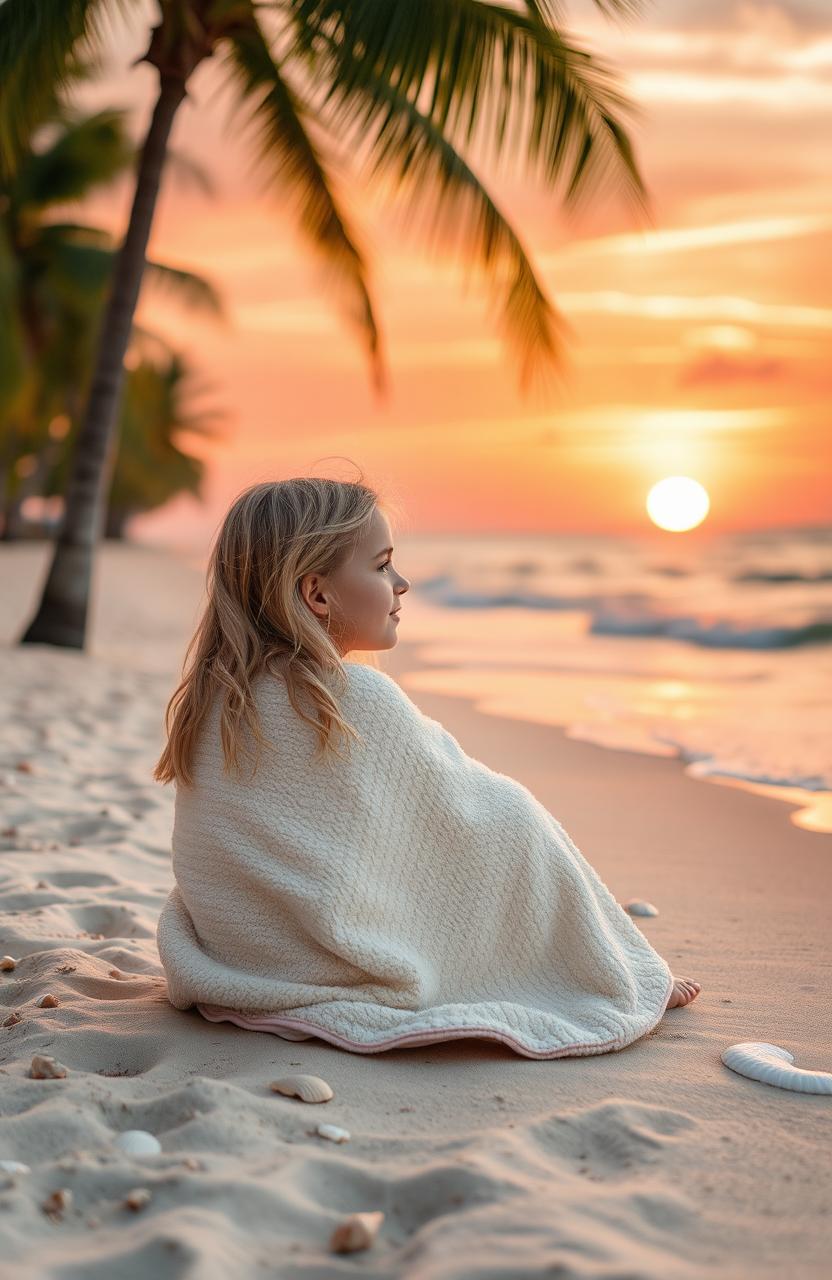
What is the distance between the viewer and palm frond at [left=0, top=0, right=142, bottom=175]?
709cm

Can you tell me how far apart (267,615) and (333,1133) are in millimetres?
1075

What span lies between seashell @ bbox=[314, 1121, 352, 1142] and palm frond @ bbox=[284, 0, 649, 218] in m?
5.48

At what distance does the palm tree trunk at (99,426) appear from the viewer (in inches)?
352

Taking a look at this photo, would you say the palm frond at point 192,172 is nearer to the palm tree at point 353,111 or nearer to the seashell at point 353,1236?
the palm tree at point 353,111

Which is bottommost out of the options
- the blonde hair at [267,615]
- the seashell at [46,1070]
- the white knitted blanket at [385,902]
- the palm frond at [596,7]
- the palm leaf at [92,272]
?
the seashell at [46,1070]

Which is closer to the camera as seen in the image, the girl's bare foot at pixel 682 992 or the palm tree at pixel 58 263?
the girl's bare foot at pixel 682 992

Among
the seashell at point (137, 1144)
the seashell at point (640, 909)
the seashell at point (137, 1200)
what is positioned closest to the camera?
the seashell at point (137, 1200)

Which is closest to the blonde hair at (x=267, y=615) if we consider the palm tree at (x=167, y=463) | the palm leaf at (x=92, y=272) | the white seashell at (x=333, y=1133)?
the white seashell at (x=333, y=1133)

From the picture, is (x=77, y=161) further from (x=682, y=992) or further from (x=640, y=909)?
(x=682, y=992)

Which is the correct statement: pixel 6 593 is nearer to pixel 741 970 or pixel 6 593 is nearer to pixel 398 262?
pixel 398 262

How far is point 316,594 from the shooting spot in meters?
2.63

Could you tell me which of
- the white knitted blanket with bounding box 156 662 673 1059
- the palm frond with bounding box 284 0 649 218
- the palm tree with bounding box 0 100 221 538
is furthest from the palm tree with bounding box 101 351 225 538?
the white knitted blanket with bounding box 156 662 673 1059

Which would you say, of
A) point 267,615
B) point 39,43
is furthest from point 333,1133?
point 39,43

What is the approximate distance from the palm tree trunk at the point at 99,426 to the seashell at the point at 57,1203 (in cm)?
808
